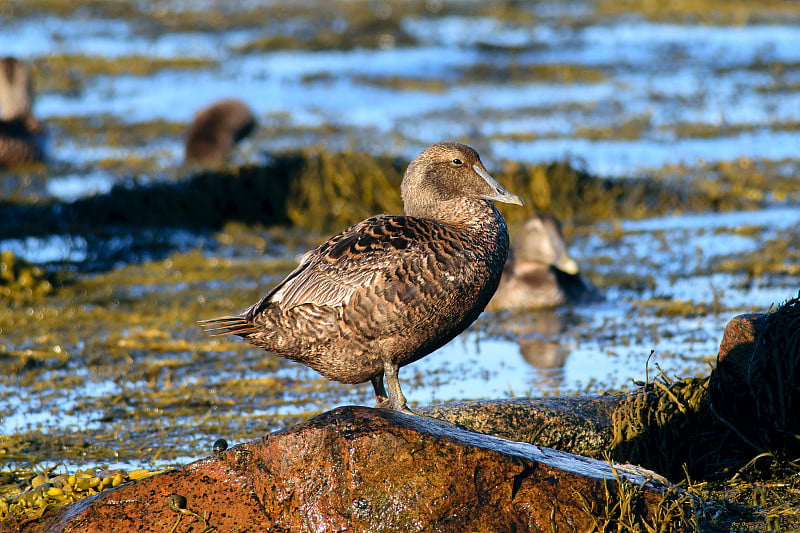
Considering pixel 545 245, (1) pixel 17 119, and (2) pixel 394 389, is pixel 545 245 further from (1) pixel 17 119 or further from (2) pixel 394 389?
(1) pixel 17 119

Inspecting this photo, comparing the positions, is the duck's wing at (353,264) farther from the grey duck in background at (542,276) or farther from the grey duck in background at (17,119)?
the grey duck in background at (17,119)

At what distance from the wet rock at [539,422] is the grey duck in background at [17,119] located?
29.5 feet

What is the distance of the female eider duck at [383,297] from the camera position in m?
4.36

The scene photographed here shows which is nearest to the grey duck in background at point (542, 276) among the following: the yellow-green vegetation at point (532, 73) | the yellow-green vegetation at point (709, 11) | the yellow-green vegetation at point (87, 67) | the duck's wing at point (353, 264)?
the duck's wing at point (353, 264)

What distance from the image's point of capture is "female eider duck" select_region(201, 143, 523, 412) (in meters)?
4.36

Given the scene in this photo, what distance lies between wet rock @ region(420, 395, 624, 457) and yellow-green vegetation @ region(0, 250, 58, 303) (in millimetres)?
4890

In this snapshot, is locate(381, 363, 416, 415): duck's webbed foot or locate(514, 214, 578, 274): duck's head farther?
locate(514, 214, 578, 274): duck's head

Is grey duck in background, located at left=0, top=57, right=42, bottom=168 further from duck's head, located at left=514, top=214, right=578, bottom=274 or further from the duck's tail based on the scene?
the duck's tail

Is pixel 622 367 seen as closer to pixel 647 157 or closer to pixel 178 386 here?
pixel 178 386

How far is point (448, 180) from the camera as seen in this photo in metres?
4.86

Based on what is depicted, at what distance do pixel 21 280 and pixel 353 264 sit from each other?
5.50 meters

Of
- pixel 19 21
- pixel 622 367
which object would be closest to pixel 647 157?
pixel 622 367

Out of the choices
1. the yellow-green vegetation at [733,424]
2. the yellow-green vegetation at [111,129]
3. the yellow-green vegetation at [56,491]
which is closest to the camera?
the yellow-green vegetation at [56,491]

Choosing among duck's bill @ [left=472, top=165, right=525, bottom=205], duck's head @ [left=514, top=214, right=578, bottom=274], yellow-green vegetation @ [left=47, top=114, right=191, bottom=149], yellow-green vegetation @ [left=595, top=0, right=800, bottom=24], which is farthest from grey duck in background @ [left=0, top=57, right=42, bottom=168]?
yellow-green vegetation @ [left=595, top=0, right=800, bottom=24]
